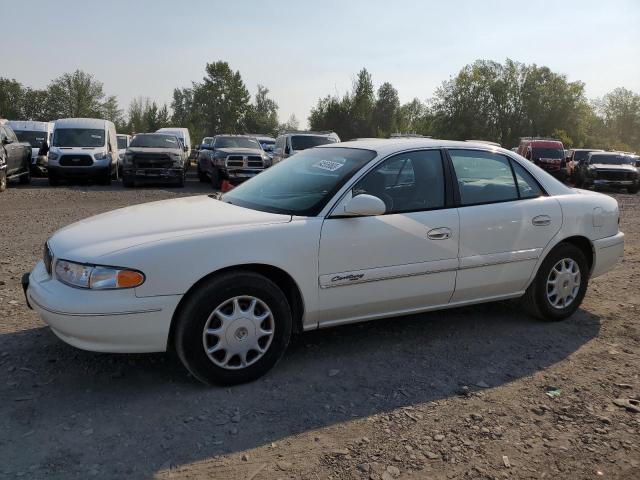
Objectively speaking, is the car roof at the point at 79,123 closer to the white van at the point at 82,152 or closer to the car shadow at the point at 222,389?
the white van at the point at 82,152

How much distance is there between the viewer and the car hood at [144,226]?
11.4 feet

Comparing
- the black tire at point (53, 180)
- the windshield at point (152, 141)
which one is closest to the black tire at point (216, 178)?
the windshield at point (152, 141)

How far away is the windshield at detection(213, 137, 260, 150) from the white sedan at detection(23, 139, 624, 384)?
562 inches

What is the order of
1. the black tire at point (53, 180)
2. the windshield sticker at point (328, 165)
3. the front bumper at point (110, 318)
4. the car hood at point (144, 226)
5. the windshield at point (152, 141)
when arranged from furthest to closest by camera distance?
the windshield at point (152, 141) < the black tire at point (53, 180) < the windshield sticker at point (328, 165) < the car hood at point (144, 226) < the front bumper at point (110, 318)

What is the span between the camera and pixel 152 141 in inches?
716

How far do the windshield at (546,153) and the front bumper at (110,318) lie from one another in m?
24.7

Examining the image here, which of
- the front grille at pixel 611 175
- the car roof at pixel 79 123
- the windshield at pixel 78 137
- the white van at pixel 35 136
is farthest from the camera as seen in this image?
the front grille at pixel 611 175

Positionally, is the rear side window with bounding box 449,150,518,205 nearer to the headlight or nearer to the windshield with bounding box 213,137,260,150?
the headlight

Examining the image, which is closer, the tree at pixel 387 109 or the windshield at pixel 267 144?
the windshield at pixel 267 144

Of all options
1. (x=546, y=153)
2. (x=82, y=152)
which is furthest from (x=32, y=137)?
(x=546, y=153)

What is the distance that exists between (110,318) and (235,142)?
16.2 metres

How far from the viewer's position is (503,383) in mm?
3787

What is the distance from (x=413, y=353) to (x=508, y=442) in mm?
1255

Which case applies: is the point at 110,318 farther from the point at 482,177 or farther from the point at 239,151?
the point at 239,151
